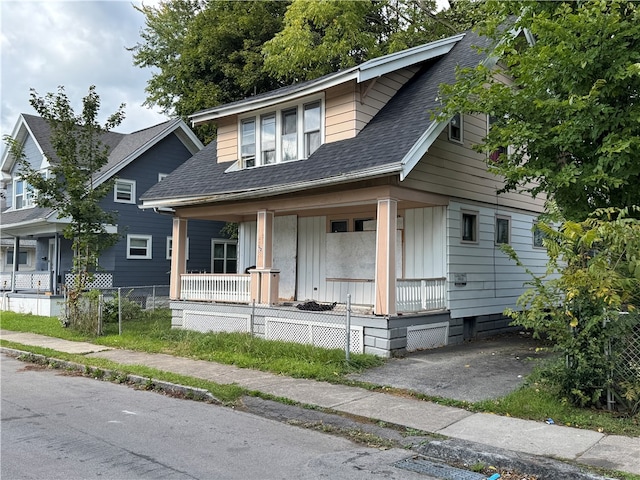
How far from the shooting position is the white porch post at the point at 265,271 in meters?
12.8

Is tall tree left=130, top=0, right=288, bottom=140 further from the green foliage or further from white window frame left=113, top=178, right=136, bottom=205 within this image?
the green foliage

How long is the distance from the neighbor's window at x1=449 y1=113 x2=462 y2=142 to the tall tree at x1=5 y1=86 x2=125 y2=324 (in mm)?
9236

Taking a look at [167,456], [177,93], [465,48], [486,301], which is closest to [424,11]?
[465,48]

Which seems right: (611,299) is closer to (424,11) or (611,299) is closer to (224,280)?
(224,280)

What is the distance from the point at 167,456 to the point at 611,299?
17.3 feet

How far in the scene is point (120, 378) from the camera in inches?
367

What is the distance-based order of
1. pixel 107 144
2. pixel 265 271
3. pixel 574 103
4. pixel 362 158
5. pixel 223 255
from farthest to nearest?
pixel 223 255 < pixel 107 144 < pixel 265 271 < pixel 362 158 < pixel 574 103

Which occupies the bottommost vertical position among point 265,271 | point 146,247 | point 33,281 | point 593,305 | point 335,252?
point 33,281

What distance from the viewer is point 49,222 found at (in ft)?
66.7

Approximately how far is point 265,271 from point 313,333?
84.9 inches

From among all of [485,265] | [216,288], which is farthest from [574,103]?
[216,288]

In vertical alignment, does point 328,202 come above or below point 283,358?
above

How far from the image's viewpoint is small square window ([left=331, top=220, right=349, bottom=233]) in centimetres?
1441

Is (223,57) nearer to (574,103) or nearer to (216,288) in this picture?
(216,288)
